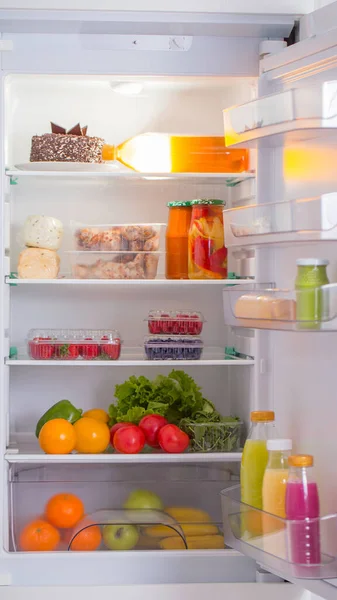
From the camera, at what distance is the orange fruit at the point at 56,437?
7.47 feet

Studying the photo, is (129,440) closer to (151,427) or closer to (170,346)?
(151,427)

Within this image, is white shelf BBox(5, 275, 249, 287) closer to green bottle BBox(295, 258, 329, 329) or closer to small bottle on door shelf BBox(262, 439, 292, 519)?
small bottle on door shelf BBox(262, 439, 292, 519)

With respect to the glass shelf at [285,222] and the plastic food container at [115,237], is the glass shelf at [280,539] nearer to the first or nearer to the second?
the glass shelf at [285,222]

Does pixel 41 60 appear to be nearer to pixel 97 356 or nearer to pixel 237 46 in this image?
pixel 237 46

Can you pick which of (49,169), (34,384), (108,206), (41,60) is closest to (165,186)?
(108,206)

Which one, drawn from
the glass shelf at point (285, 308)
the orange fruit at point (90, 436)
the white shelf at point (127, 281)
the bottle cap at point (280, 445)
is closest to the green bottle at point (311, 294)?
the glass shelf at point (285, 308)

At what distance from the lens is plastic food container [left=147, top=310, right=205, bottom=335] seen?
7.91 feet

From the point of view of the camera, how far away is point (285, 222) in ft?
5.13

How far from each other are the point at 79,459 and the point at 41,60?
1121mm

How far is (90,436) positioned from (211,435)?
35cm

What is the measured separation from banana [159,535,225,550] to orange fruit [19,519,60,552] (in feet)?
1.00

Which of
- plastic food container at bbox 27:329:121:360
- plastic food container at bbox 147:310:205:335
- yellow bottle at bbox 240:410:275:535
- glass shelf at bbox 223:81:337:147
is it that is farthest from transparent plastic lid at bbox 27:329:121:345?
glass shelf at bbox 223:81:337:147

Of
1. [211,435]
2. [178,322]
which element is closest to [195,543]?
[211,435]

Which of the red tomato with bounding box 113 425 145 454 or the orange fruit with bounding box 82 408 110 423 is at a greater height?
the orange fruit with bounding box 82 408 110 423
